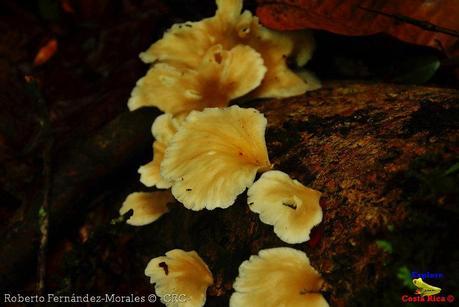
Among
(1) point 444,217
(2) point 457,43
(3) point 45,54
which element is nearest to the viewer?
(1) point 444,217

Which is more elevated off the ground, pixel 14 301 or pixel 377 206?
pixel 377 206

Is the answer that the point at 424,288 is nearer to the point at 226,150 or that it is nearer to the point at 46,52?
the point at 226,150

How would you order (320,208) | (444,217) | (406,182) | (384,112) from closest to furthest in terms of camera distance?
1. (444,217)
2. (406,182)
3. (320,208)
4. (384,112)

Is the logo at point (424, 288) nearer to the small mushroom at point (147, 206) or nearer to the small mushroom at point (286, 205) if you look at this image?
the small mushroom at point (286, 205)

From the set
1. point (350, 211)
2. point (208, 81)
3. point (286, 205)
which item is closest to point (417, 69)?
A: point (208, 81)

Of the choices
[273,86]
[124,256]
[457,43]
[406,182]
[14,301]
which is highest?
[457,43]

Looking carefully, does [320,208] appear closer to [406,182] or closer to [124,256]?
[406,182]

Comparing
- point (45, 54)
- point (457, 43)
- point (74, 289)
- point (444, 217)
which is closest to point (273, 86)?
point (457, 43)
